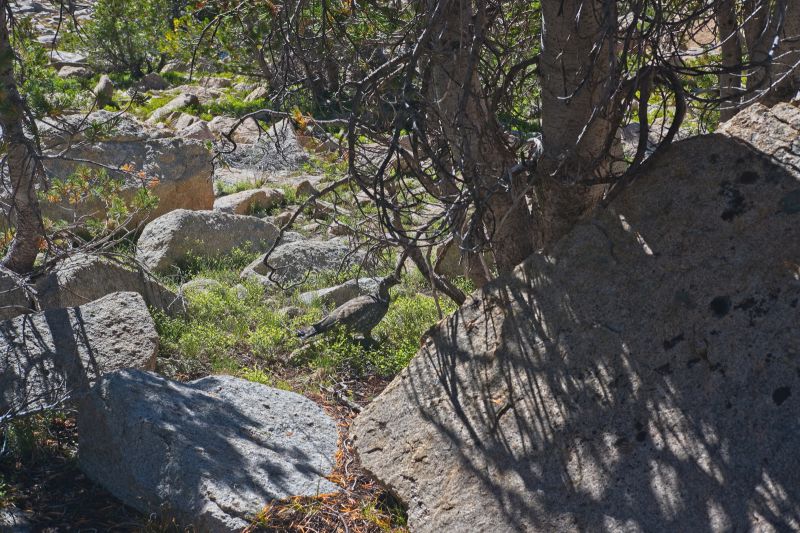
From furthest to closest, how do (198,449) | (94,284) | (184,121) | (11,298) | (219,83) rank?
(219,83) → (184,121) → (94,284) → (11,298) → (198,449)

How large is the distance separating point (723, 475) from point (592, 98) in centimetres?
179

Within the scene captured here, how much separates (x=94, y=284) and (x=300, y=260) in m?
2.48

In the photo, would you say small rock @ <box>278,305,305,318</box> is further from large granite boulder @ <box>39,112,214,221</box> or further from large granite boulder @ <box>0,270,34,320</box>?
large granite boulder @ <box>39,112,214,221</box>

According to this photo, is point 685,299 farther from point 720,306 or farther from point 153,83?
point 153,83

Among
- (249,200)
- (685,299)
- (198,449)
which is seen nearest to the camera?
(685,299)

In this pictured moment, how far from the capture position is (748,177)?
3.65 meters

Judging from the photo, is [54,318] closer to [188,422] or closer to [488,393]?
[188,422]

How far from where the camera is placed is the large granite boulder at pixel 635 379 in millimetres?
3156

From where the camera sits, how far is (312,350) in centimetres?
604

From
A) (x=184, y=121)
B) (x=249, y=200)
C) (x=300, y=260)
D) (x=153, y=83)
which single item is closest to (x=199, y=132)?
(x=184, y=121)

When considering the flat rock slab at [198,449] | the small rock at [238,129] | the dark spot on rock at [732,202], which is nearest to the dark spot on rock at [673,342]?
the dark spot on rock at [732,202]

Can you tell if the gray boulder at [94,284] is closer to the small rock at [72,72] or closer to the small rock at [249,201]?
the small rock at [249,201]

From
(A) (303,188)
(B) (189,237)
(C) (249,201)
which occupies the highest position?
(A) (303,188)

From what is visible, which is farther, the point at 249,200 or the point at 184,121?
the point at 184,121
